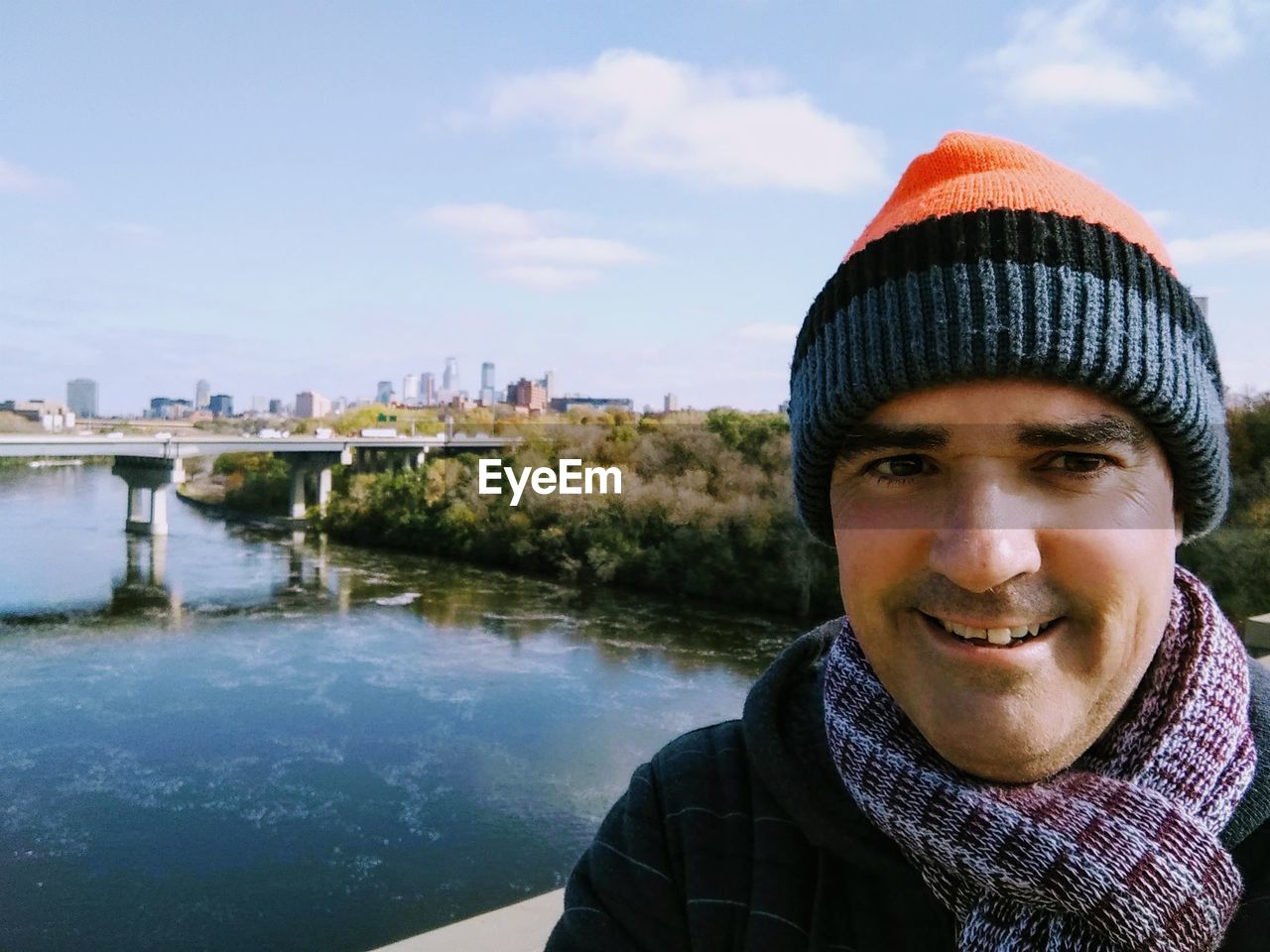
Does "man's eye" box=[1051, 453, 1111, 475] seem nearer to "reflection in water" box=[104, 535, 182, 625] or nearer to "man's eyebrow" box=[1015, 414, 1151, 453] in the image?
"man's eyebrow" box=[1015, 414, 1151, 453]

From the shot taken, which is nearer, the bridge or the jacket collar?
the jacket collar

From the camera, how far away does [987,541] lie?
1.88 ft

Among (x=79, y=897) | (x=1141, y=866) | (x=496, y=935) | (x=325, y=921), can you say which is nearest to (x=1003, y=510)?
(x=1141, y=866)

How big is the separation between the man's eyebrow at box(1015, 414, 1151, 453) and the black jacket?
247 millimetres

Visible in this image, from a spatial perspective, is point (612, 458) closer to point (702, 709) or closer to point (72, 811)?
point (702, 709)

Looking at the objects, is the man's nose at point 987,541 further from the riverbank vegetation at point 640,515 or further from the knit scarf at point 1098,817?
the riverbank vegetation at point 640,515

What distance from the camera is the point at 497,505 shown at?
18.1 meters

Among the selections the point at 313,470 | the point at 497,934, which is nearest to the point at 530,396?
the point at 313,470

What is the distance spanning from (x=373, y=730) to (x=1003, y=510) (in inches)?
344

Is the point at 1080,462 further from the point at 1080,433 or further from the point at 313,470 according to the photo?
the point at 313,470

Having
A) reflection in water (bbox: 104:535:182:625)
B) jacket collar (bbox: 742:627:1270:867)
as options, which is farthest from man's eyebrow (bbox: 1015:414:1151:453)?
reflection in water (bbox: 104:535:182:625)

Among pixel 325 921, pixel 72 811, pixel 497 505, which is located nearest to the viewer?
pixel 325 921

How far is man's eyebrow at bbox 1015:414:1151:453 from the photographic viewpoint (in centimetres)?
60

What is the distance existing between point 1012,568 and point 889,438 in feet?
0.39
